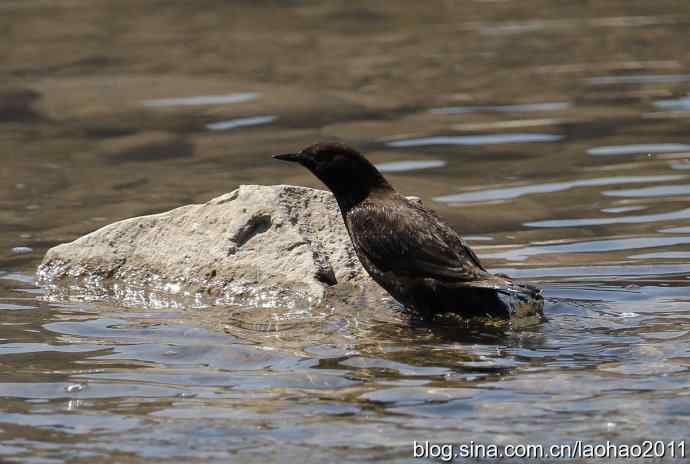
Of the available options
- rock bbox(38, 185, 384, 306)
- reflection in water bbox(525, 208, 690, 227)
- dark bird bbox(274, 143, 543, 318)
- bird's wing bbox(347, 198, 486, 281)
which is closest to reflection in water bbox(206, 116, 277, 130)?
reflection in water bbox(525, 208, 690, 227)

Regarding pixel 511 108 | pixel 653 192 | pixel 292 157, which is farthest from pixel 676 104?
pixel 292 157

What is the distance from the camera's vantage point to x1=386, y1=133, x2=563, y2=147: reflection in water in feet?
41.6

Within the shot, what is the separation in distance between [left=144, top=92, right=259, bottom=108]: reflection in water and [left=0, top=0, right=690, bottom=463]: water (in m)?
0.05

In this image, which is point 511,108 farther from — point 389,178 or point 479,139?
point 389,178

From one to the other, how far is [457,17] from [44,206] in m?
9.99

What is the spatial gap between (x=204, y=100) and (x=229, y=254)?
23.4 ft

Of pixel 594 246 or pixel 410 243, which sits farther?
pixel 594 246

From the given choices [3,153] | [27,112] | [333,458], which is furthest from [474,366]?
[27,112]

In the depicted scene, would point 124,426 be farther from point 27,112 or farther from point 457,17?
point 457,17

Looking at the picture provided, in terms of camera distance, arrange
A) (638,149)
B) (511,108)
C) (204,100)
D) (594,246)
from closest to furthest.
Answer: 1. (594,246)
2. (638,149)
3. (511,108)
4. (204,100)

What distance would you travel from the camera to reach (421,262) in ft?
23.8

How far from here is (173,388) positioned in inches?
243

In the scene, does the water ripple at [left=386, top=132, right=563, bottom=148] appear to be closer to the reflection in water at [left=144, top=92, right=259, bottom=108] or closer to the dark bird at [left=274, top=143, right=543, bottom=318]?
the reflection in water at [left=144, top=92, right=259, bottom=108]

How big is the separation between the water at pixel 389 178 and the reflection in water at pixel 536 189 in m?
0.04
